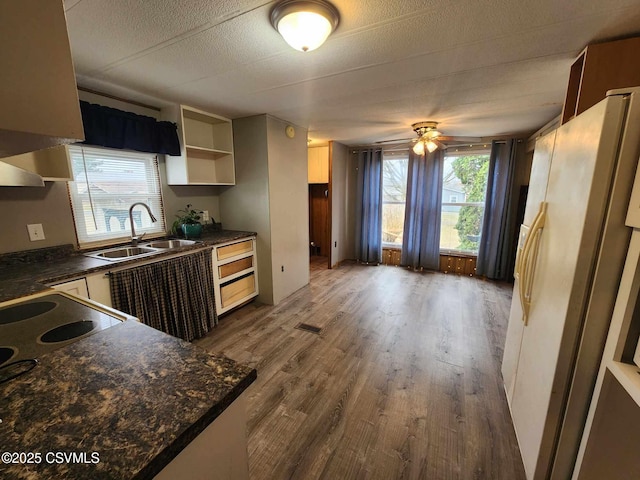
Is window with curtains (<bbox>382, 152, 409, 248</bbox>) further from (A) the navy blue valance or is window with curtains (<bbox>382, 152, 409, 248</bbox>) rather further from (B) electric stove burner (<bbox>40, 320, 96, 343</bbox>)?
(B) electric stove burner (<bbox>40, 320, 96, 343</bbox>)

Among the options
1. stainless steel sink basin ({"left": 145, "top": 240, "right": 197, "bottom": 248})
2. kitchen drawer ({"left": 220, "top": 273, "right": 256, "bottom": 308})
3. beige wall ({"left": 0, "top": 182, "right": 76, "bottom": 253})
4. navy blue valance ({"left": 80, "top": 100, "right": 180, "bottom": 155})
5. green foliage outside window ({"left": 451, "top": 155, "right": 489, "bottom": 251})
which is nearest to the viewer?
beige wall ({"left": 0, "top": 182, "right": 76, "bottom": 253})

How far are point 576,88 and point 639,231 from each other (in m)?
1.37

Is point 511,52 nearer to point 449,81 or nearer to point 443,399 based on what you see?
point 449,81

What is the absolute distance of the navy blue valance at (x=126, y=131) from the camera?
213cm

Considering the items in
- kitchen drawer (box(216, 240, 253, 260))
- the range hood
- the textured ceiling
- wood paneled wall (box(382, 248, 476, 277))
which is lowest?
wood paneled wall (box(382, 248, 476, 277))

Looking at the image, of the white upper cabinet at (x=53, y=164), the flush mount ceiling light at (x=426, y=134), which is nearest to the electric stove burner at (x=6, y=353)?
the white upper cabinet at (x=53, y=164)

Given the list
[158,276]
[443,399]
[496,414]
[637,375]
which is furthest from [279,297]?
[637,375]

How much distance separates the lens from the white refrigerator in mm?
943

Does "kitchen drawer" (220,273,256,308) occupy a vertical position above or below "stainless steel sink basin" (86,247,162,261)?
below

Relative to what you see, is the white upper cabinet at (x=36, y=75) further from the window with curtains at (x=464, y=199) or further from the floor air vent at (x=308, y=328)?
the window with curtains at (x=464, y=199)

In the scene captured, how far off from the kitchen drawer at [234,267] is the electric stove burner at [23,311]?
159cm

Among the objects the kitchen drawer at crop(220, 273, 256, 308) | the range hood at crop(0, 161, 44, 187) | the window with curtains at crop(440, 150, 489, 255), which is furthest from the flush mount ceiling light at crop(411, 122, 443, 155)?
the range hood at crop(0, 161, 44, 187)

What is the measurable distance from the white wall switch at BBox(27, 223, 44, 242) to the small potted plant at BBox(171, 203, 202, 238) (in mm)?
1035

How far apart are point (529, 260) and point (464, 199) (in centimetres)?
333
